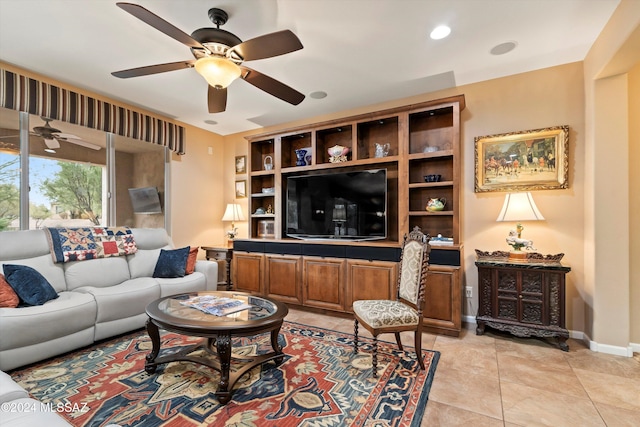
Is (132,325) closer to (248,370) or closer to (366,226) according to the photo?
(248,370)

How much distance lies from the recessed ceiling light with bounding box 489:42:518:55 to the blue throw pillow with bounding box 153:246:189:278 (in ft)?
13.0

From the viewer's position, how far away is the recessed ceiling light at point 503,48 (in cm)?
266

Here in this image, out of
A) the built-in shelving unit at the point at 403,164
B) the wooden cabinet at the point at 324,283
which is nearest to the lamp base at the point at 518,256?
the built-in shelving unit at the point at 403,164

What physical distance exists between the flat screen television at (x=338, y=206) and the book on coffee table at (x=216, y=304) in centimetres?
182

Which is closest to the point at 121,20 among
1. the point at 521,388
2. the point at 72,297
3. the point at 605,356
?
the point at 72,297

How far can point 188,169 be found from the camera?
4848 millimetres

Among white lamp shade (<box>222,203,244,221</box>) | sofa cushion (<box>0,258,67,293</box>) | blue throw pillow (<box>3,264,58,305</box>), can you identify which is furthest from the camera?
white lamp shade (<box>222,203,244,221</box>)

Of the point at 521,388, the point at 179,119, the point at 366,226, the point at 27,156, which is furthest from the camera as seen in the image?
Result: the point at 179,119

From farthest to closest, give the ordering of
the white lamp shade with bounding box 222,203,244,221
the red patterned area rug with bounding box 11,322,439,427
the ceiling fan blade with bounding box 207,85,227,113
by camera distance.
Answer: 1. the white lamp shade with bounding box 222,203,244,221
2. the ceiling fan blade with bounding box 207,85,227,113
3. the red patterned area rug with bounding box 11,322,439,427

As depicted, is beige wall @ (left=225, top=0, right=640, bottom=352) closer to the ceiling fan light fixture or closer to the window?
the ceiling fan light fixture

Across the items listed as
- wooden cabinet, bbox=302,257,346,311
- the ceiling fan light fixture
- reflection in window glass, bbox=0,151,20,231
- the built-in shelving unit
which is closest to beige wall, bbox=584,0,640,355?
the built-in shelving unit

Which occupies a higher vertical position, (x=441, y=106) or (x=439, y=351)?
(x=441, y=106)

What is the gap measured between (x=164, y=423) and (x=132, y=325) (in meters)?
1.59

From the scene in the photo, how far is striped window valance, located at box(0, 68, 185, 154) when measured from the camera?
9.67ft
